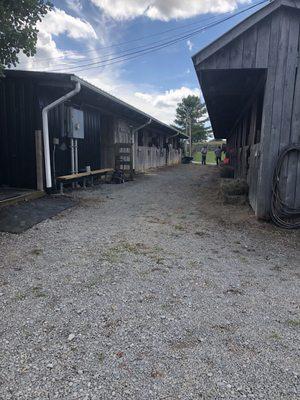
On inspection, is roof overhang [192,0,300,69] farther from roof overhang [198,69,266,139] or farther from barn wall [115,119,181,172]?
barn wall [115,119,181,172]

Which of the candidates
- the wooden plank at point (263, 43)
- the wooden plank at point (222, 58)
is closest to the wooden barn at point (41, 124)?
the wooden plank at point (222, 58)

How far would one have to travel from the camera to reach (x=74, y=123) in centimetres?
883

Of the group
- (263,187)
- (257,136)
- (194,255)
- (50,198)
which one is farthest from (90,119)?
(194,255)

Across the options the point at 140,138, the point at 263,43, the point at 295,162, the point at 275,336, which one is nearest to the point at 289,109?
the point at 295,162

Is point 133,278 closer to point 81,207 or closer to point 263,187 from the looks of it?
point 263,187

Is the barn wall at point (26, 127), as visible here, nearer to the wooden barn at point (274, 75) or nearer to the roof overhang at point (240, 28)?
the roof overhang at point (240, 28)

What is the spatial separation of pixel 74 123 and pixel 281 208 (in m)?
5.96

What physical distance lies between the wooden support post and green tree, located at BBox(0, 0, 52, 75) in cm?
278

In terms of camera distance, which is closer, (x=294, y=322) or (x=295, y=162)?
(x=294, y=322)

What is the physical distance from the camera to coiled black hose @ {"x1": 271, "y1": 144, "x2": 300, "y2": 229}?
547cm

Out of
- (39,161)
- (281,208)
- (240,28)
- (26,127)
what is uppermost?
(240,28)

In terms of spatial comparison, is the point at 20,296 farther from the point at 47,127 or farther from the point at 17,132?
the point at 17,132

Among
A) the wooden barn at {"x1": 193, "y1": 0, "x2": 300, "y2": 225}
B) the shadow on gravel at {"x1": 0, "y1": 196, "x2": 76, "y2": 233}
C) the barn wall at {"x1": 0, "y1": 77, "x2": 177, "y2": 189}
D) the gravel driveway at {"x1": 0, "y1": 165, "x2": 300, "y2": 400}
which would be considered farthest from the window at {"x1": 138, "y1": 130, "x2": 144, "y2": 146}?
the gravel driveway at {"x1": 0, "y1": 165, "x2": 300, "y2": 400}

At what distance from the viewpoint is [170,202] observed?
26.2ft
